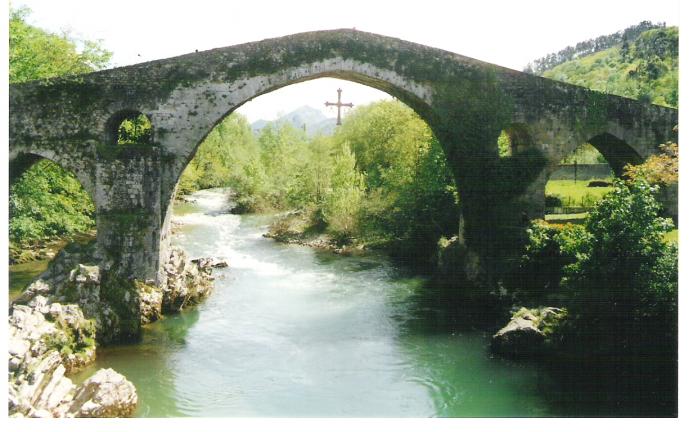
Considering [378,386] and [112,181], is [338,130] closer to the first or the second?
[112,181]

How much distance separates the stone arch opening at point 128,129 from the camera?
559 inches

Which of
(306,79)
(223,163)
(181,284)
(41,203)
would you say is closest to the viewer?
(41,203)

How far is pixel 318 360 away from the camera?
12.0 metres

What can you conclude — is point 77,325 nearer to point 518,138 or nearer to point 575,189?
point 518,138

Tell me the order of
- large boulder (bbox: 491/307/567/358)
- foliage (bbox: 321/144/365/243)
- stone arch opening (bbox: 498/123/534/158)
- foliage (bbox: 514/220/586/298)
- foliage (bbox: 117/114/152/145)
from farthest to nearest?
foliage (bbox: 321/144/365/243) → stone arch opening (bbox: 498/123/534/158) → foliage (bbox: 117/114/152/145) → foliage (bbox: 514/220/586/298) → large boulder (bbox: 491/307/567/358)

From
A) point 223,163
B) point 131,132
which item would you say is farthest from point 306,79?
point 223,163

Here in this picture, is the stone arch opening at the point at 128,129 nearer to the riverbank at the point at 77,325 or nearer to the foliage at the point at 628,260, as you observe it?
the riverbank at the point at 77,325

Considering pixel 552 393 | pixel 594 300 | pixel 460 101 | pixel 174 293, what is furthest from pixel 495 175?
pixel 174 293

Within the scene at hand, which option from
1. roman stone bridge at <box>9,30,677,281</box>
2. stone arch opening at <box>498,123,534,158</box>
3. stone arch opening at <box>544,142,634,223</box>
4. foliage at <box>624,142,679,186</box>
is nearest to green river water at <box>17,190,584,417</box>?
roman stone bridge at <box>9,30,677,281</box>

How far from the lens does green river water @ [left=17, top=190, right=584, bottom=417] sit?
10.2 metres

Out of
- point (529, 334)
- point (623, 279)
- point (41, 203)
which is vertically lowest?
point (529, 334)

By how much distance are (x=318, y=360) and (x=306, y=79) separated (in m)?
6.98

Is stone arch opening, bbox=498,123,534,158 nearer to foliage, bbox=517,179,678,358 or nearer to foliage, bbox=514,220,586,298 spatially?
foliage, bbox=514,220,586,298

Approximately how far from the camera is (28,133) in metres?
13.8
